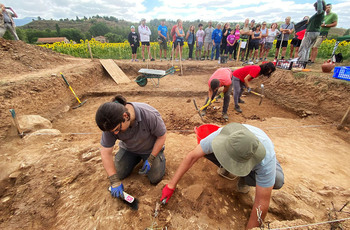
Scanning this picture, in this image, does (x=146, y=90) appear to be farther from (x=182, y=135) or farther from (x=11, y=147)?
(x=11, y=147)

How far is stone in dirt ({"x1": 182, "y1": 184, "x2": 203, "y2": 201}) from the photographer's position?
1.87 meters

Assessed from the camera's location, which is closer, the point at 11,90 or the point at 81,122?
the point at 11,90

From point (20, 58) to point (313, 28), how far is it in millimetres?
10588

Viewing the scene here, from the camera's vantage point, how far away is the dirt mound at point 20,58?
5.39m

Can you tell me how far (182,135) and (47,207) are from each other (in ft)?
7.93

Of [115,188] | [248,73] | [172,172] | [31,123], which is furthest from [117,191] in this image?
[248,73]

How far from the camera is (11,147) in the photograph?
109 inches

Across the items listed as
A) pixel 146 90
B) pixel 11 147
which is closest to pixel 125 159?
pixel 11 147

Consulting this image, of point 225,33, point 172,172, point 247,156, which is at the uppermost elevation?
point 225,33

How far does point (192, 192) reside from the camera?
6.29ft

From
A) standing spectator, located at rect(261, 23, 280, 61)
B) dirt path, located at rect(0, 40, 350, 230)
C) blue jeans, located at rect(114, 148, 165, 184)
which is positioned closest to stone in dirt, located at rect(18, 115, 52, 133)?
dirt path, located at rect(0, 40, 350, 230)

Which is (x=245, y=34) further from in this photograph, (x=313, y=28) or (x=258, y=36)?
(x=313, y=28)

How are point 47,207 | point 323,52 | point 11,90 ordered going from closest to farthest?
point 47,207, point 11,90, point 323,52

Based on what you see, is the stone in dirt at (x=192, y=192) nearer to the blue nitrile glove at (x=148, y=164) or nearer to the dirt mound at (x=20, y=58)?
the blue nitrile glove at (x=148, y=164)
